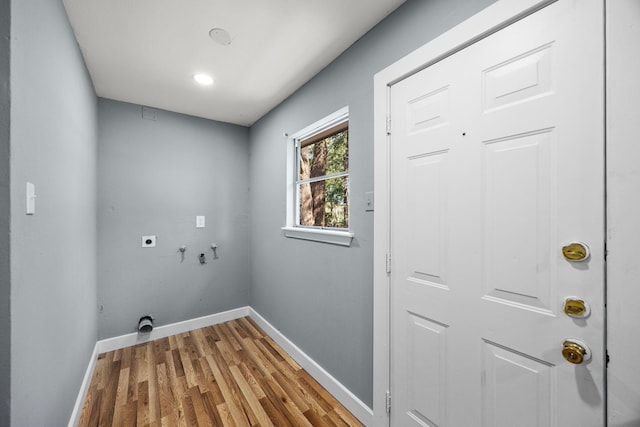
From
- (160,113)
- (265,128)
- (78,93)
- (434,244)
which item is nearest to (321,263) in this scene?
(434,244)

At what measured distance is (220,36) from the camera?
65.4 inches

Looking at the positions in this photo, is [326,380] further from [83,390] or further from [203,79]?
[203,79]

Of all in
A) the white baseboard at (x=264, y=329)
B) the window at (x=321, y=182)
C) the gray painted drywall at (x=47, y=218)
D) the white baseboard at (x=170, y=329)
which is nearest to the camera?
the gray painted drywall at (x=47, y=218)

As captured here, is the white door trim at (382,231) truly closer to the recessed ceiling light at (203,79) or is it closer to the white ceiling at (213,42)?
the white ceiling at (213,42)

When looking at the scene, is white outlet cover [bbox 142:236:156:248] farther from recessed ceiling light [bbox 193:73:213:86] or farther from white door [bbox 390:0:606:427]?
white door [bbox 390:0:606:427]

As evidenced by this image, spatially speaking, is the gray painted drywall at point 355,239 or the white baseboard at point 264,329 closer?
the gray painted drywall at point 355,239

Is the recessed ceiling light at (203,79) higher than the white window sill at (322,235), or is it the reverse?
the recessed ceiling light at (203,79)

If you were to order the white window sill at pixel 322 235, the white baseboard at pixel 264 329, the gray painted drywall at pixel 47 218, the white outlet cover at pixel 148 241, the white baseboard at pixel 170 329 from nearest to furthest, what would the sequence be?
1. the gray painted drywall at pixel 47 218
2. the white baseboard at pixel 264 329
3. the white window sill at pixel 322 235
4. the white baseboard at pixel 170 329
5. the white outlet cover at pixel 148 241

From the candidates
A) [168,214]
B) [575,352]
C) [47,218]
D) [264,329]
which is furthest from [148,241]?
[575,352]

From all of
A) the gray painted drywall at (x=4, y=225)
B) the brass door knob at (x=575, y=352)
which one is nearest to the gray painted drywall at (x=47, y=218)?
the gray painted drywall at (x=4, y=225)

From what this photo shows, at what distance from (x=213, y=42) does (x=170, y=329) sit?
2826mm

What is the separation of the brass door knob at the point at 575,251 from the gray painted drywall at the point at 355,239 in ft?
2.93

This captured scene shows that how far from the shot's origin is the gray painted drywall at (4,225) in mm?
791

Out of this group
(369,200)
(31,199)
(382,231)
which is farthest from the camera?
(369,200)
